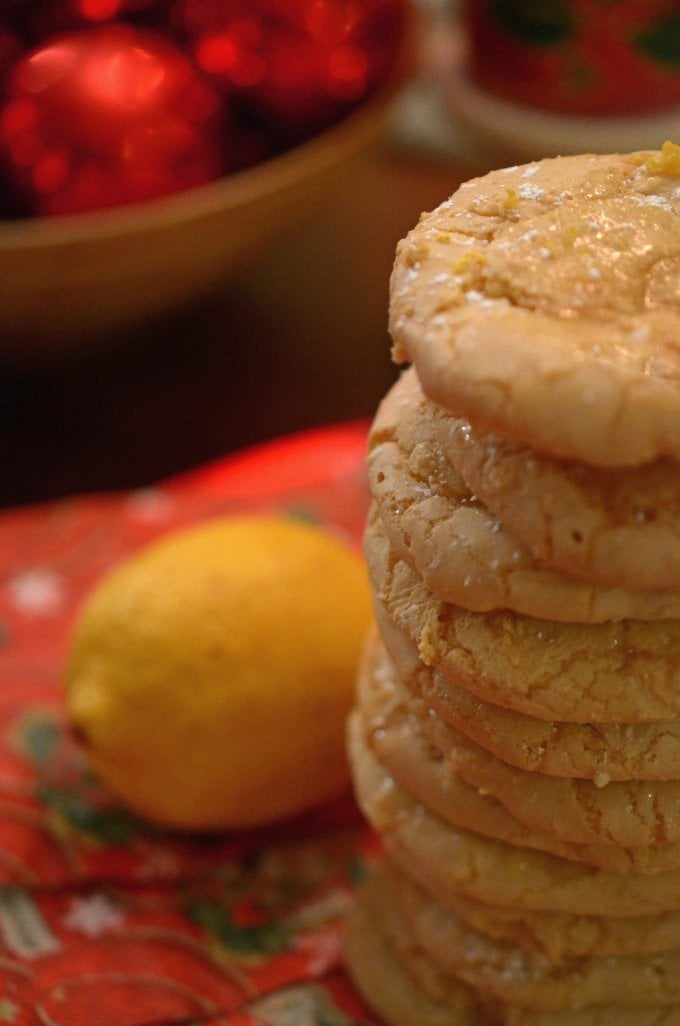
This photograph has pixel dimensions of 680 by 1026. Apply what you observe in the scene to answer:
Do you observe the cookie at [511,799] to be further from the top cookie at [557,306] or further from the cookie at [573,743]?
the top cookie at [557,306]

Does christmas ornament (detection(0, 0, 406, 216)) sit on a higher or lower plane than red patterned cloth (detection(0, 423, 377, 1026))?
higher

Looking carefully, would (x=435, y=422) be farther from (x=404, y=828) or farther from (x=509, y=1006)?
(x=509, y=1006)

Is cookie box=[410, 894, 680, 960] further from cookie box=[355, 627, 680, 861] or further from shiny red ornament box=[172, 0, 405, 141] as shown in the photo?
shiny red ornament box=[172, 0, 405, 141]

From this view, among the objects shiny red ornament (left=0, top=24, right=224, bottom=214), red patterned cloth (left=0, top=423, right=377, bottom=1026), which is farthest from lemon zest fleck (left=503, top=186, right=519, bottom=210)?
shiny red ornament (left=0, top=24, right=224, bottom=214)

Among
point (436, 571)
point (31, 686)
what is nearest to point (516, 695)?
point (436, 571)

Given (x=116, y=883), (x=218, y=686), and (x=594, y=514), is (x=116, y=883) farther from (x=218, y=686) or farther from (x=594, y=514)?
(x=594, y=514)

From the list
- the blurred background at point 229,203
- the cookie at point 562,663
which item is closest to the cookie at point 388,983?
the cookie at point 562,663
